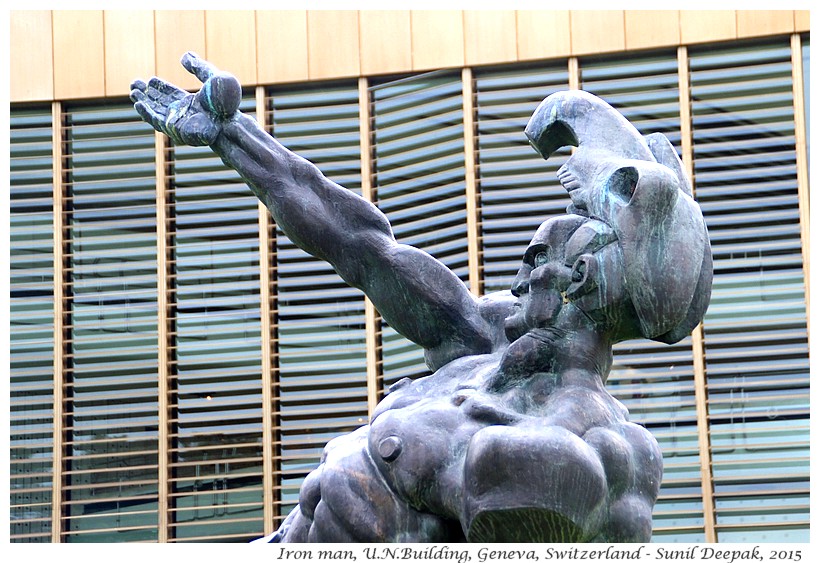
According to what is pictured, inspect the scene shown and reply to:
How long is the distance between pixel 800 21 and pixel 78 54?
6.09 meters

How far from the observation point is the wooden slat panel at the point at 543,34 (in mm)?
12773

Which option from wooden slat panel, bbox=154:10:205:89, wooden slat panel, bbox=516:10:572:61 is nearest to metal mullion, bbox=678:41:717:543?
wooden slat panel, bbox=516:10:572:61

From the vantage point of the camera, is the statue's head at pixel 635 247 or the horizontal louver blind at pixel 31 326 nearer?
the statue's head at pixel 635 247

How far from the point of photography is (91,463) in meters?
13.0

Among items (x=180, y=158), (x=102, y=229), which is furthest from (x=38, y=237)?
(x=180, y=158)

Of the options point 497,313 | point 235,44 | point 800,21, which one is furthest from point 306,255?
point 497,313

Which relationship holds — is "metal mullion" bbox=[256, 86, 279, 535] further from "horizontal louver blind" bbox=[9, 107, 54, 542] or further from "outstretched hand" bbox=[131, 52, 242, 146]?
"outstretched hand" bbox=[131, 52, 242, 146]

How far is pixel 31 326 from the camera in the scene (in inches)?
524

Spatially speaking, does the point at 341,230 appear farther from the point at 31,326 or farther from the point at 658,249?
the point at 31,326

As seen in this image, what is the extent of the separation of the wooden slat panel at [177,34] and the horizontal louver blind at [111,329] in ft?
2.24

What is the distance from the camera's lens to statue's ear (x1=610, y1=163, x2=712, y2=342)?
359cm

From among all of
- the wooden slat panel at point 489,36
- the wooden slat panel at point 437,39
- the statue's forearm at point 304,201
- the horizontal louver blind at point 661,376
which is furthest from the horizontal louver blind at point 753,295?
the statue's forearm at point 304,201

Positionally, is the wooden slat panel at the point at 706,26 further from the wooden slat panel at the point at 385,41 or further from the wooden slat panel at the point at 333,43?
the wooden slat panel at the point at 333,43
